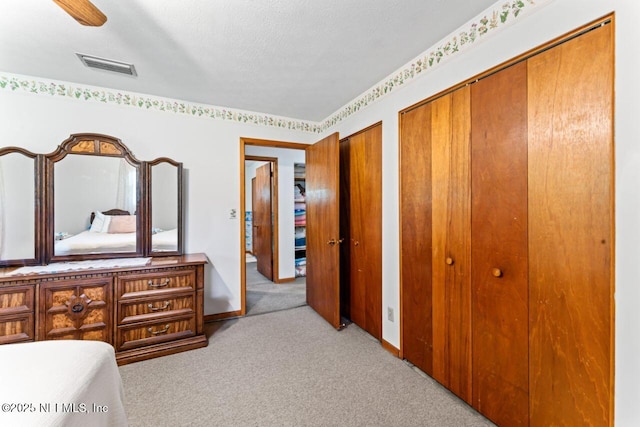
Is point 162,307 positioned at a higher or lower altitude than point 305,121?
lower

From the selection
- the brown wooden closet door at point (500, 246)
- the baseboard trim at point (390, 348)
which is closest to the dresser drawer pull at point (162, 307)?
the baseboard trim at point (390, 348)

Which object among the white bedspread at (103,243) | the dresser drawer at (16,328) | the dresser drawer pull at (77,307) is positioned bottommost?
the dresser drawer at (16,328)

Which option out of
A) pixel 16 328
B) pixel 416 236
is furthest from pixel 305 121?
pixel 16 328

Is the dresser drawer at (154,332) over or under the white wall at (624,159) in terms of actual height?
under

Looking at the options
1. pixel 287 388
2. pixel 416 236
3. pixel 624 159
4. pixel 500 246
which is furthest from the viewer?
pixel 416 236

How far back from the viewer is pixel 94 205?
2.47 metres

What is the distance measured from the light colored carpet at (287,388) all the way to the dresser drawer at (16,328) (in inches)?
28.1

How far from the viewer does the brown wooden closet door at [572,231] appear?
3.62 ft

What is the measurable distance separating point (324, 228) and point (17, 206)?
2.69 m

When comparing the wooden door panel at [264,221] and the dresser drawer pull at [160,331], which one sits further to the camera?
the wooden door panel at [264,221]

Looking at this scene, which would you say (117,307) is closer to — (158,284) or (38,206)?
(158,284)

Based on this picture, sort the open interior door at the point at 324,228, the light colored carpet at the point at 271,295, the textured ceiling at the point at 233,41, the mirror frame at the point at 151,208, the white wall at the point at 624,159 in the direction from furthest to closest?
1. the light colored carpet at the point at 271,295
2. the open interior door at the point at 324,228
3. the mirror frame at the point at 151,208
4. the textured ceiling at the point at 233,41
5. the white wall at the point at 624,159

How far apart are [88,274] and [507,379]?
2913 mm

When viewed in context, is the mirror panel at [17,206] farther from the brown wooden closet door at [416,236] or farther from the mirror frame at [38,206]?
the brown wooden closet door at [416,236]
